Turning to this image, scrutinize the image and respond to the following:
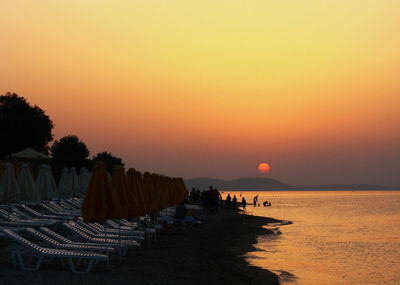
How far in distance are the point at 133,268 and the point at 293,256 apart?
34.5 ft

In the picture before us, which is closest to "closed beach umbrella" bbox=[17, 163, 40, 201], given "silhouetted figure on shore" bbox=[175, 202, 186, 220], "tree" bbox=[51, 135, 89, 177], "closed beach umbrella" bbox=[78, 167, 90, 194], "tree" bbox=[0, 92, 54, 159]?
"silhouetted figure on shore" bbox=[175, 202, 186, 220]

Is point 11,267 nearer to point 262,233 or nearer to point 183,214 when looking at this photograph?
point 183,214

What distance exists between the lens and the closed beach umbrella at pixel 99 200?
11.9 m

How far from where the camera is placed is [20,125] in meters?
65.6

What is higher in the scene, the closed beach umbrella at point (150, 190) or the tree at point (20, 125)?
the tree at point (20, 125)

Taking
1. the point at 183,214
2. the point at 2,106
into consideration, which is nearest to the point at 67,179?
the point at 183,214

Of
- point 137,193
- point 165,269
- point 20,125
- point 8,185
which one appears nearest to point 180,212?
point 8,185

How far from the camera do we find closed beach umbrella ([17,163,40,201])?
20484 millimetres

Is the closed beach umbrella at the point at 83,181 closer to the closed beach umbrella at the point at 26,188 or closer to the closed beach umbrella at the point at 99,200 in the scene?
the closed beach umbrella at the point at 26,188

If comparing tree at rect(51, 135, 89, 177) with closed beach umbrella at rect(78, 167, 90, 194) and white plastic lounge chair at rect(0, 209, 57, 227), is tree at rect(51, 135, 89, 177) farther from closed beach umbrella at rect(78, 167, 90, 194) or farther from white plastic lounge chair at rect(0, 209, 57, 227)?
white plastic lounge chair at rect(0, 209, 57, 227)

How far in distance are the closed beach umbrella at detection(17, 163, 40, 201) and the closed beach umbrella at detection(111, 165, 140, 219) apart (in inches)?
326

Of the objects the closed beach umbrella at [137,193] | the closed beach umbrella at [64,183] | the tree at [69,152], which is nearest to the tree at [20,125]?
Result: the tree at [69,152]

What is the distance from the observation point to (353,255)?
75.1 ft

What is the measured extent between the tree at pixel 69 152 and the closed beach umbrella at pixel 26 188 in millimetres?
69973
